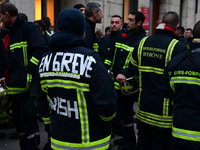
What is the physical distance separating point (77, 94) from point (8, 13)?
2.30 metres

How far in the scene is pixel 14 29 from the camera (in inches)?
161

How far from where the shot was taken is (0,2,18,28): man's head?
4.05 meters

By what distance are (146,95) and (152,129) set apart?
43 cm

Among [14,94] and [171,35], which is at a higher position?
[171,35]

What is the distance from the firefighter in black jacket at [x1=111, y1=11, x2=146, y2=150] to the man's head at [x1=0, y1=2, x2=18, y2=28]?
1.70 metres

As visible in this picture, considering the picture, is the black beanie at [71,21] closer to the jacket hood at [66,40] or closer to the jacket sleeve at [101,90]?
the jacket hood at [66,40]

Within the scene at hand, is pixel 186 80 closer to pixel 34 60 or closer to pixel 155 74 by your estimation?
pixel 155 74

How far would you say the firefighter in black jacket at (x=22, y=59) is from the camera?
3994mm

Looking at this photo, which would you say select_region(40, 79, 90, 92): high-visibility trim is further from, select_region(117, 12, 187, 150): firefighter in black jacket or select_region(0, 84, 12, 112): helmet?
select_region(0, 84, 12, 112): helmet

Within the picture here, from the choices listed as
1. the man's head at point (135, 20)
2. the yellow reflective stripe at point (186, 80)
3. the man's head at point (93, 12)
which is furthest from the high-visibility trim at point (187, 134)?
the man's head at point (93, 12)

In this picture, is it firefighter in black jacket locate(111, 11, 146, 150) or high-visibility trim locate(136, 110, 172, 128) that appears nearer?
high-visibility trim locate(136, 110, 172, 128)

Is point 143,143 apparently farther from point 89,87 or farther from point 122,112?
point 89,87

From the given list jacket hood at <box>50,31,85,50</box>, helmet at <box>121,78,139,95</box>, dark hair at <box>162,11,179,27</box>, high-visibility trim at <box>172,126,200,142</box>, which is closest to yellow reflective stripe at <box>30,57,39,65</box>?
helmet at <box>121,78,139,95</box>

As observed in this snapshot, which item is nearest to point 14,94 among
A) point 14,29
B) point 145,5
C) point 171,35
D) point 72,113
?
point 14,29
